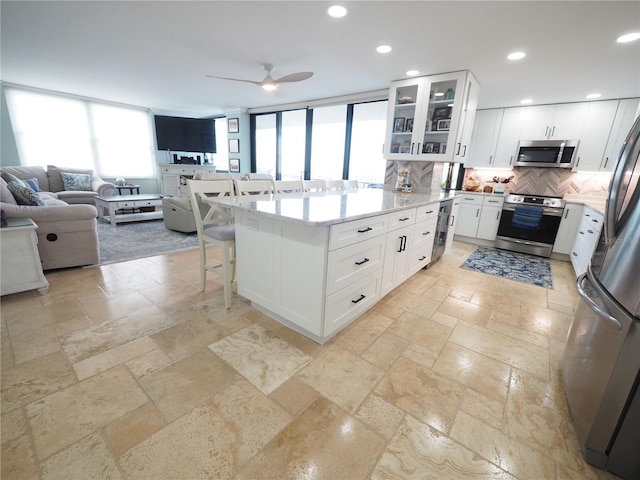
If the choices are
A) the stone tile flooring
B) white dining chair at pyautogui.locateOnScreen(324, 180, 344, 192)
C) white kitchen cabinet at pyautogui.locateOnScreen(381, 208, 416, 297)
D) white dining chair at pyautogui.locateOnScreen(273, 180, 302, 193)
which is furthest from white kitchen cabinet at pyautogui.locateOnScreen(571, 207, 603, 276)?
white dining chair at pyautogui.locateOnScreen(273, 180, 302, 193)

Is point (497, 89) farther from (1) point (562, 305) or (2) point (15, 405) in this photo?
(2) point (15, 405)

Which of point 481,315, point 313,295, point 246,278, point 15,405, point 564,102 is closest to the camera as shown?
point 15,405

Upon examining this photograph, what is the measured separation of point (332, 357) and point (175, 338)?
1.10m

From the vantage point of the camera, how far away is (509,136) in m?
4.46

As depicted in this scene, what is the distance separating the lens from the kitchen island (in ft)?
5.41

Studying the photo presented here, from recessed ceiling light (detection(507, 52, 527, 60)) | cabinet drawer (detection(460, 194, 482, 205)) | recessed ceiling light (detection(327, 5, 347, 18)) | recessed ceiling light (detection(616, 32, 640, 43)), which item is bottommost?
cabinet drawer (detection(460, 194, 482, 205))

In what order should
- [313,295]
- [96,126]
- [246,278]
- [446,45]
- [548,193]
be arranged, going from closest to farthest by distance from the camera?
[313,295] → [246,278] → [446,45] → [548,193] → [96,126]

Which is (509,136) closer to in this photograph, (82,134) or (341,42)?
(341,42)

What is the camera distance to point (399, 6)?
201 cm

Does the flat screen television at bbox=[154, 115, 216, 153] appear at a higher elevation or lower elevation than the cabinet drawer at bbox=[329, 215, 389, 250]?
higher

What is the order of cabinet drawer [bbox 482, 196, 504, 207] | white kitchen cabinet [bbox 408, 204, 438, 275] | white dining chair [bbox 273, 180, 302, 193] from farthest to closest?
cabinet drawer [bbox 482, 196, 504, 207]
white dining chair [bbox 273, 180, 302, 193]
white kitchen cabinet [bbox 408, 204, 438, 275]

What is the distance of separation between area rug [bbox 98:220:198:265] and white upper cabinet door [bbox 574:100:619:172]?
585 centimetres

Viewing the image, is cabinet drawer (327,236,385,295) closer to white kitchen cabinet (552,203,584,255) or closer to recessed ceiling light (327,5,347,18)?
recessed ceiling light (327,5,347,18)

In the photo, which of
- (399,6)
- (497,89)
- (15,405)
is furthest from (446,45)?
(15,405)
